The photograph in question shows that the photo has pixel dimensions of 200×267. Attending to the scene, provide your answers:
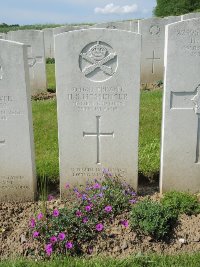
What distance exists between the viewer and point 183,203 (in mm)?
3922

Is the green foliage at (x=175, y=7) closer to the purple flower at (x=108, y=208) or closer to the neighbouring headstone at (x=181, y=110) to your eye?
the neighbouring headstone at (x=181, y=110)

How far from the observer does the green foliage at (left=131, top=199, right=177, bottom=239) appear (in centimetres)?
346

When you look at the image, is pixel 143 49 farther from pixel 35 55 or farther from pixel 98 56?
pixel 98 56

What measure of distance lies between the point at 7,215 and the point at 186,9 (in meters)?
41.0

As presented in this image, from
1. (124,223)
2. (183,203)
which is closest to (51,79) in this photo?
(183,203)

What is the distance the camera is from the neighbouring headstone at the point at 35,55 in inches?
399

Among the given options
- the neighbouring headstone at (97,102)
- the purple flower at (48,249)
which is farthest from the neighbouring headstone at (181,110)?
the purple flower at (48,249)

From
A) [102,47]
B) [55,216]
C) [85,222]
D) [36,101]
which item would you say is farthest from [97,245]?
[36,101]

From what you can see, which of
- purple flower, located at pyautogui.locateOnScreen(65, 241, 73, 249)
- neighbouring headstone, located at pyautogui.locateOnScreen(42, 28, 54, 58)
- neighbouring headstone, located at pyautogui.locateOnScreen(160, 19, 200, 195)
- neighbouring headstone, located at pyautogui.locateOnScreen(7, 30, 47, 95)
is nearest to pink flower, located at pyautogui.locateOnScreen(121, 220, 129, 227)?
purple flower, located at pyautogui.locateOnScreen(65, 241, 73, 249)

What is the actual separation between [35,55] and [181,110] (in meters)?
6.95

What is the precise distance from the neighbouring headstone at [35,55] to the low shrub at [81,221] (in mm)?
6944

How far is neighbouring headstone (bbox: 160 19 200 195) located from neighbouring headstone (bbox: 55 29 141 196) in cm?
36

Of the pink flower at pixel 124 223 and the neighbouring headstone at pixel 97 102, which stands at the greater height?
the neighbouring headstone at pixel 97 102

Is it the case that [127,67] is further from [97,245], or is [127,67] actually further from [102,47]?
[97,245]
